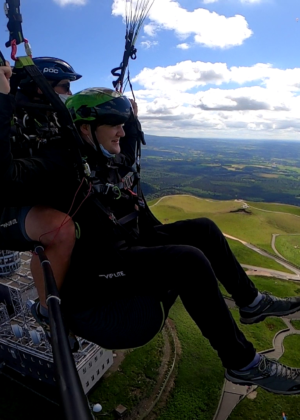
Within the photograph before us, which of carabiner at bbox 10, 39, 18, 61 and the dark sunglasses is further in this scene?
the dark sunglasses

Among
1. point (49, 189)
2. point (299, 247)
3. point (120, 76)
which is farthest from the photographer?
point (299, 247)

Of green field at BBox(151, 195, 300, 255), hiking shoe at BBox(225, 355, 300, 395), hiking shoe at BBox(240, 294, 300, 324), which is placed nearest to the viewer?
hiking shoe at BBox(225, 355, 300, 395)

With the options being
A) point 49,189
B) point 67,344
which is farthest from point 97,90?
point 67,344

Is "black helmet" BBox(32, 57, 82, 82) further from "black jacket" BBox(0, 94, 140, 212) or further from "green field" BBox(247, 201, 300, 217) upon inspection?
Answer: "green field" BBox(247, 201, 300, 217)

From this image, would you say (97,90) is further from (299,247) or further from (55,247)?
(299,247)

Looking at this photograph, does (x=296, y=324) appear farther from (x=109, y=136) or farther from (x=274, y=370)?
(x=109, y=136)

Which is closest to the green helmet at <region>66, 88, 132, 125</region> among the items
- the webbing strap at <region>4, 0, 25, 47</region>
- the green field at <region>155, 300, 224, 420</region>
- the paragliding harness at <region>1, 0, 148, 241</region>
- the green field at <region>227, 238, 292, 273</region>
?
the paragliding harness at <region>1, 0, 148, 241</region>
